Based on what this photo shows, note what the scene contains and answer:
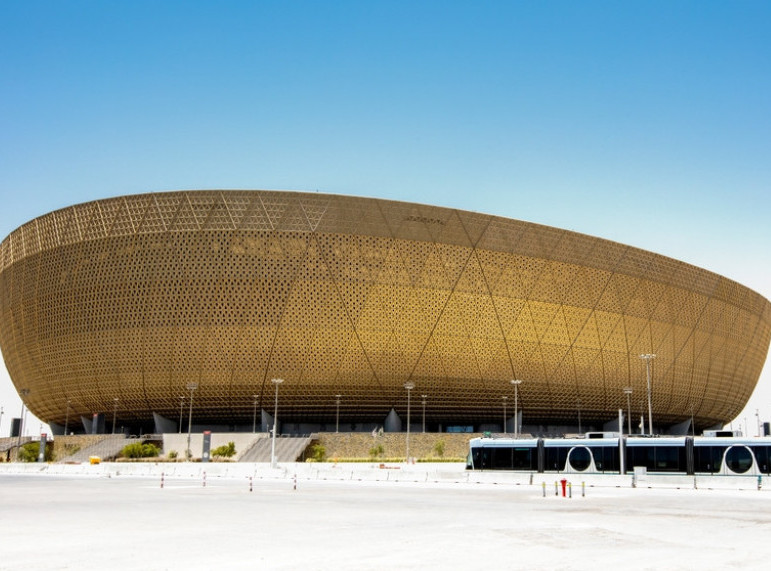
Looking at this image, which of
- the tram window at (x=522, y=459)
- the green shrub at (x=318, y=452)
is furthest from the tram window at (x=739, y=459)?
the green shrub at (x=318, y=452)

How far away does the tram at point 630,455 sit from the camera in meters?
25.3

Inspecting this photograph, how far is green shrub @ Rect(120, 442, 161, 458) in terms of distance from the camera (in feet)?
162

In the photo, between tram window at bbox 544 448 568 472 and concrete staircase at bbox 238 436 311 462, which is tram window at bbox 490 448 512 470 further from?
concrete staircase at bbox 238 436 311 462

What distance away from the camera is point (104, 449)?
174 ft

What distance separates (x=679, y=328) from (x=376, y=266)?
2695 cm

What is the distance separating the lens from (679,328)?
204 feet

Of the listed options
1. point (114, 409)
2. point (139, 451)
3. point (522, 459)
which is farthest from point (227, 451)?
point (522, 459)

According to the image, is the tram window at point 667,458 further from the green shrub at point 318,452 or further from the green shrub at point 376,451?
the green shrub at point 318,452

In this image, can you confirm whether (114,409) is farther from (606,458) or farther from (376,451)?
(606,458)

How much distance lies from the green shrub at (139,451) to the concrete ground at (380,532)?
31.8 meters

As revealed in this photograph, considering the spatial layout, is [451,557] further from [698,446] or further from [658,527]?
[698,446]

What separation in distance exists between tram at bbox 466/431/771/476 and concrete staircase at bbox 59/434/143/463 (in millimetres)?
30917

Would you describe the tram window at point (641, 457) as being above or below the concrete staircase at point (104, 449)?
above

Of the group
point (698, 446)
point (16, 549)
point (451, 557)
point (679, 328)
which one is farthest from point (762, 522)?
point (679, 328)
